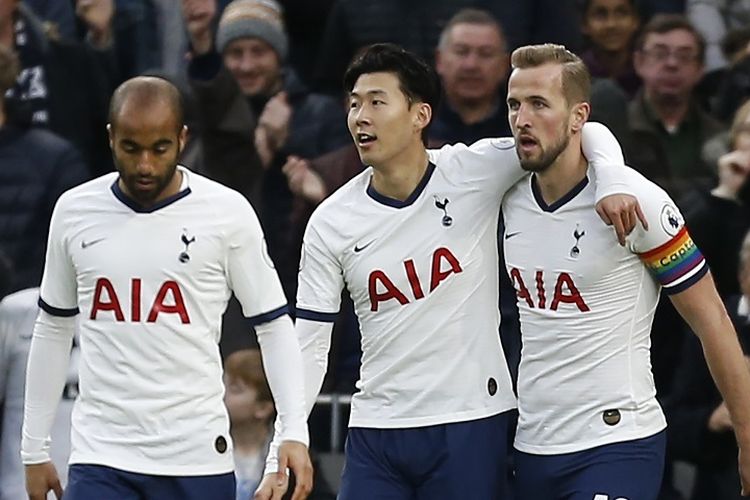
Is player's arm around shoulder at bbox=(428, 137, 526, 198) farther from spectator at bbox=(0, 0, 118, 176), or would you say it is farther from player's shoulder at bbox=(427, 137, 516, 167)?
spectator at bbox=(0, 0, 118, 176)

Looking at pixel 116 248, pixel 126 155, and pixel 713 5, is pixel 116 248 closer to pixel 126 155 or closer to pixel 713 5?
pixel 126 155

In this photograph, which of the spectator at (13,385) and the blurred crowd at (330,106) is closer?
the spectator at (13,385)

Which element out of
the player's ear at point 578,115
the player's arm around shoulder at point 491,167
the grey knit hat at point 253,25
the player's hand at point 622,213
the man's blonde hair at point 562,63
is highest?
the grey knit hat at point 253,25

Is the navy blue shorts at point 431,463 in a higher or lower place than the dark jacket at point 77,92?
lower

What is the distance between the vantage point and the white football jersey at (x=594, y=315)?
6.45 m

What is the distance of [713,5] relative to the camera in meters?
10.4

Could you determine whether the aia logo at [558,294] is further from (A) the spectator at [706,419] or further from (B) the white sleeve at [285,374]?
(A) the spectator at [706,419]

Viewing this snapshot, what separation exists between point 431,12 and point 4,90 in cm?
214

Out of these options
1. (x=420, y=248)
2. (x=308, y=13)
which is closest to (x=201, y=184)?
(x=420, y=248)


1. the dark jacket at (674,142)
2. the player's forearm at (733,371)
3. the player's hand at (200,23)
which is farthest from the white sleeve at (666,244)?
the player's hand at (200,23)

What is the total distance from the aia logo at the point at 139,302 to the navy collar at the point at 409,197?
32.3 inches

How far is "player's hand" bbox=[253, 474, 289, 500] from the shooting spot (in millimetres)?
6422

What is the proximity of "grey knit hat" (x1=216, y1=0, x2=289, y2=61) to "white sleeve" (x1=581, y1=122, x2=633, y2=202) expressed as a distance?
325 centimetres

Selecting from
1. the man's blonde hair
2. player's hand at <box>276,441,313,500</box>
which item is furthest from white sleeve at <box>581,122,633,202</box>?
player's hand at <box>276,441,313,500</box>
